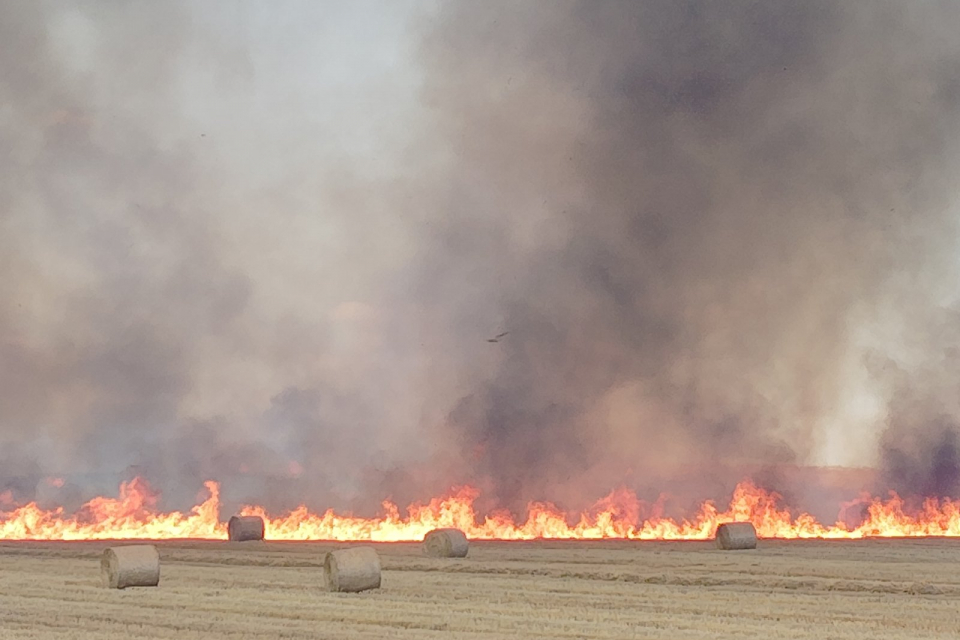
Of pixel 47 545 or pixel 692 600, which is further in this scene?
pixel 47 545

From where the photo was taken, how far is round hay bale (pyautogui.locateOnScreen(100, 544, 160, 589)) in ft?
41.5

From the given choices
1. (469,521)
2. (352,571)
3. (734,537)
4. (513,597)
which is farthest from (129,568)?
(469,521)

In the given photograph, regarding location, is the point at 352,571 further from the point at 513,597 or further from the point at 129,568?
→ the point at 129,568

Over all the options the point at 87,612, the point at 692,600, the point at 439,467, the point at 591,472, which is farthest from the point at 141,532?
the point at 692,600

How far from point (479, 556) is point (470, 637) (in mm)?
8697

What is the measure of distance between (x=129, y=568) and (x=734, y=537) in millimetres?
10627

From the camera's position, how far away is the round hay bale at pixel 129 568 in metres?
12.7

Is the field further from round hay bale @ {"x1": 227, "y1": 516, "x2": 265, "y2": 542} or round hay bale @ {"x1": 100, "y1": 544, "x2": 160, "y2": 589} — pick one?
round hay bale @ {"x1": 227, "y1": 516, "x2": 265, "y2": 542}

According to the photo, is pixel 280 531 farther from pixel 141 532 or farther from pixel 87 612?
pixel 87 612

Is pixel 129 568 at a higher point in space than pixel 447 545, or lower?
lower

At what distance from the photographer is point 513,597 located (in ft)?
38.6

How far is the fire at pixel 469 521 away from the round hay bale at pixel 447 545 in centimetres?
576

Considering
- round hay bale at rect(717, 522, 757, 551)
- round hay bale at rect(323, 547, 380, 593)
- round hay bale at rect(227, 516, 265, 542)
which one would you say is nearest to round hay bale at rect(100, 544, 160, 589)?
round hay bale at rect(323, 547, 380, 593)

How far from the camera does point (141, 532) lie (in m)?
23.9
